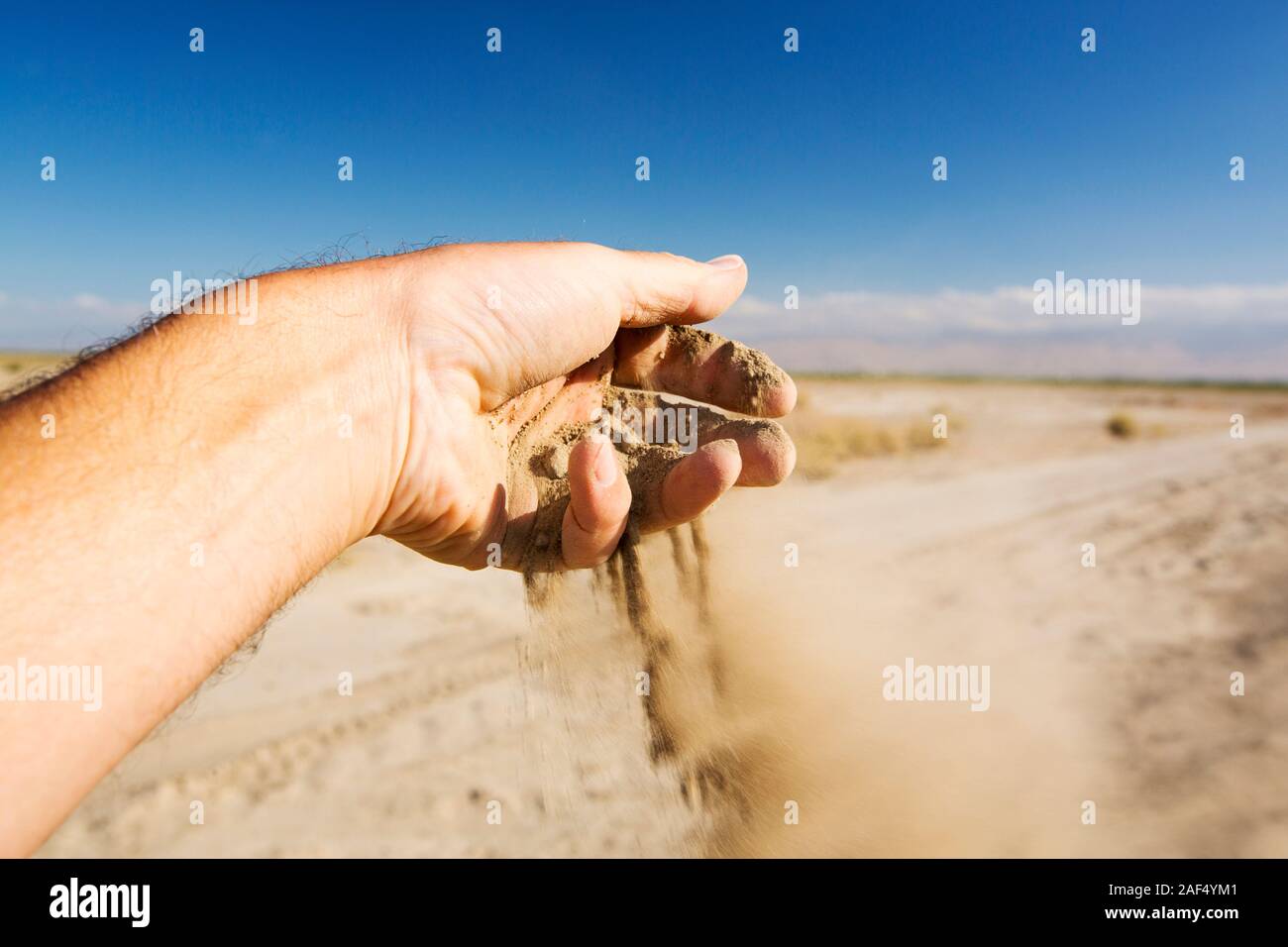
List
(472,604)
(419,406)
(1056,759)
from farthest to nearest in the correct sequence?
A: (472,604), (1056,759), (419,406)

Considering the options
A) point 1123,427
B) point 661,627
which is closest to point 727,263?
point 661,627

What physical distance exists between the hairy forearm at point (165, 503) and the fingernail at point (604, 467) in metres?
0.53

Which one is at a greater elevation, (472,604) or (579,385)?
(579,385)

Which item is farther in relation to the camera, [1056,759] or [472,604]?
[472,604]

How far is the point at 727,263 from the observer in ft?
8.22

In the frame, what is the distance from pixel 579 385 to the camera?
8.13 ft

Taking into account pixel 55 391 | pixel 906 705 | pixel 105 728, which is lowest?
pixel 906 705

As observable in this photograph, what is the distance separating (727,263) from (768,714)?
1.41 meters

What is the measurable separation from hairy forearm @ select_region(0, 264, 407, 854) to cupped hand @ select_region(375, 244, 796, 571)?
0.22m

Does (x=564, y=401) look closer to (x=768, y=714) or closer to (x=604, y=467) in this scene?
(x=604, y=467)

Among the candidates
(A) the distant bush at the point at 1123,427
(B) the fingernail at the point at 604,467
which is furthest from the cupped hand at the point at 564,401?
(A) the distant bush at the point at 1123,427
